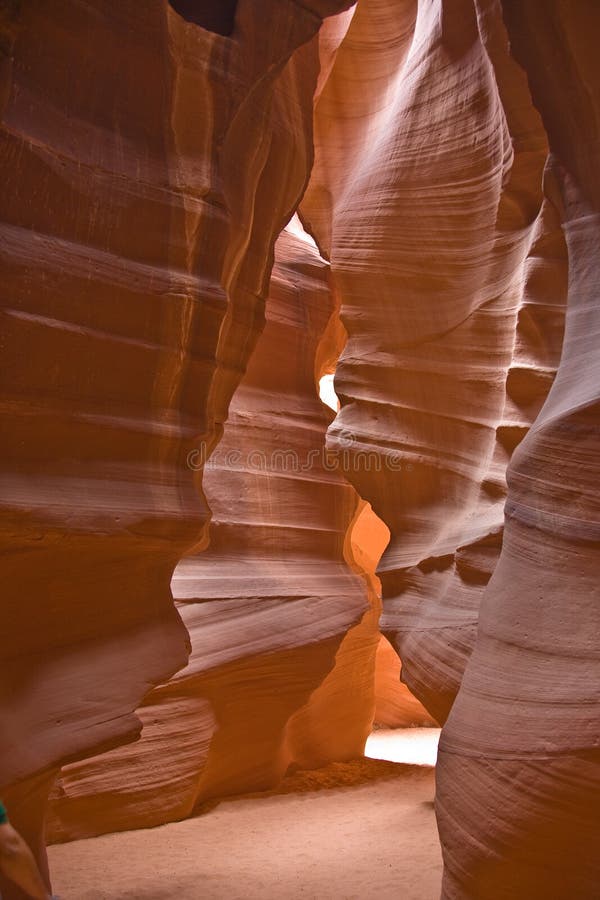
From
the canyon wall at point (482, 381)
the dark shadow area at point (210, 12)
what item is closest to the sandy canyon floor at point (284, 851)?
the canyon wall at point (482, 381)

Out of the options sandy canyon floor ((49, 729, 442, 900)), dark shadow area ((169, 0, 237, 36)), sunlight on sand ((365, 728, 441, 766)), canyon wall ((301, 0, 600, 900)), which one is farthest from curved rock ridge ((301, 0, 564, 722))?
sunlight on sand ((365, 728, 441, 766))

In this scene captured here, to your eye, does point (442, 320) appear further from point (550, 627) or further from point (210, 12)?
point (550, 627)

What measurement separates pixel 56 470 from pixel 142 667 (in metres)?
1.18

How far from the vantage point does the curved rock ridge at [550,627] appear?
142 inches

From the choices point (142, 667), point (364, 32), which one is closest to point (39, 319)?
point (142, 667)

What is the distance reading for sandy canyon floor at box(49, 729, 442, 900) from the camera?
6137 mm

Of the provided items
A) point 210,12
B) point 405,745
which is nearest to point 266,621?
point 405,745

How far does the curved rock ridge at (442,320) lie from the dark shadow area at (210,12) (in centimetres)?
208

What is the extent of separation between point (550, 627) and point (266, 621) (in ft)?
16.3

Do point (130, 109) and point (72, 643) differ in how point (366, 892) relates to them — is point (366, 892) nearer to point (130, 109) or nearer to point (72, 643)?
point (72, 643)

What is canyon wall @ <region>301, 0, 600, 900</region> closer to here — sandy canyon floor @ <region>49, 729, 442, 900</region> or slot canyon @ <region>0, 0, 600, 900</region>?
slot canyon @ <region>0, 0, 600, 900</region>

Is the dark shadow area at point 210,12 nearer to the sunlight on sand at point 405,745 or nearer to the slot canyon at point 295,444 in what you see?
the slot canyon at point 295,444

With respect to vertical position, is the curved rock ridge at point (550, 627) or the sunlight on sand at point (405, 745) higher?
the curved rock ridge at point (550, 627)

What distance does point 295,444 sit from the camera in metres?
9.80
